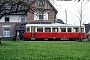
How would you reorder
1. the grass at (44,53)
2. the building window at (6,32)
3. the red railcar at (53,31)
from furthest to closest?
1. the building window at (6,32)
2. the red railcar at (53,31)
3. the grass at (44,53)

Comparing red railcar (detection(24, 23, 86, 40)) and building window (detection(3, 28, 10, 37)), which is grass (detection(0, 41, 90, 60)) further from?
building window (detection(3, 28, 10, 37))

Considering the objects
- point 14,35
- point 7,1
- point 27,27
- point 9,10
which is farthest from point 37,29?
point 7,1

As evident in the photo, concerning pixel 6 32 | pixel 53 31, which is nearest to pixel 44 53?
pixel 53 31

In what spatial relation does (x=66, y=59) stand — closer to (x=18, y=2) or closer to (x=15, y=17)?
(x=18, y=2)

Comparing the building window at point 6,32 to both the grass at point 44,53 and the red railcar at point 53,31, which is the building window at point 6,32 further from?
the grass at point 44,53

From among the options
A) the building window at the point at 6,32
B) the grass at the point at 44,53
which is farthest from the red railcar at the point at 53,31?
the grass at the point at 44,53

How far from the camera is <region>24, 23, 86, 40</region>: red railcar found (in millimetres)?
45062

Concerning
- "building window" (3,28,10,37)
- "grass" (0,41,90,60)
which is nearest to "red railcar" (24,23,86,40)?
"building window" (3,28,10,37)

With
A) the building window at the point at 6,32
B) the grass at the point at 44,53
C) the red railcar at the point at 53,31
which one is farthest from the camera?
the building window at the point at 6,32

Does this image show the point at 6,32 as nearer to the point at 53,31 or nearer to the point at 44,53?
the point at 53,31

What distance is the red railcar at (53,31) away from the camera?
148 ft

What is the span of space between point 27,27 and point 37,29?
1.78 m

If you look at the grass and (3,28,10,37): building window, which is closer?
the grass

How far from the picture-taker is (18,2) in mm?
22172
